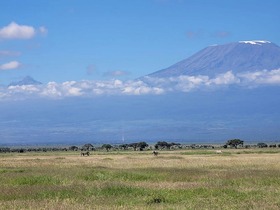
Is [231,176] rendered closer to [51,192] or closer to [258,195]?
[258,195]

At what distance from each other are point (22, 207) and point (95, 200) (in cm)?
300

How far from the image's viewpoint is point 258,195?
2145 centimetres

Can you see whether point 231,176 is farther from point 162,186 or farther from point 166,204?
point 166,204

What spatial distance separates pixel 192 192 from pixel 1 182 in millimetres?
11694

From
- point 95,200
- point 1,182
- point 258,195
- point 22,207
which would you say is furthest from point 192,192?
point 1,182

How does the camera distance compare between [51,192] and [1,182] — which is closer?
[51,192]

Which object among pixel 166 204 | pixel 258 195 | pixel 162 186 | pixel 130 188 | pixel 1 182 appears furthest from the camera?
pixel 1 182

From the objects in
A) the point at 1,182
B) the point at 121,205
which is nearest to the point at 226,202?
the point at 121,205

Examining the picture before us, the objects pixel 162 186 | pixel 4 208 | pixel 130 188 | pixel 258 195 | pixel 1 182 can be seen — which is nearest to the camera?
pixel 4 208

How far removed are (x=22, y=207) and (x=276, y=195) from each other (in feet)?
33.1

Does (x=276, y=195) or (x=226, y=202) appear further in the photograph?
(x=276, y=195)

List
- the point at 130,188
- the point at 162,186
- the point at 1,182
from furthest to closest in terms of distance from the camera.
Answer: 1. the point at 1,182
2. the point at 162,186
3. the point at 130,188

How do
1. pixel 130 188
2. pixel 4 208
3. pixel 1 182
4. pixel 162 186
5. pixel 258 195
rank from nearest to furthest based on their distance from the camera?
pixel 4 208
pixel 258 195
pixel 130 188
pixel 162 186
pixel 1 182

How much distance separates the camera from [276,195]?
848 inches
